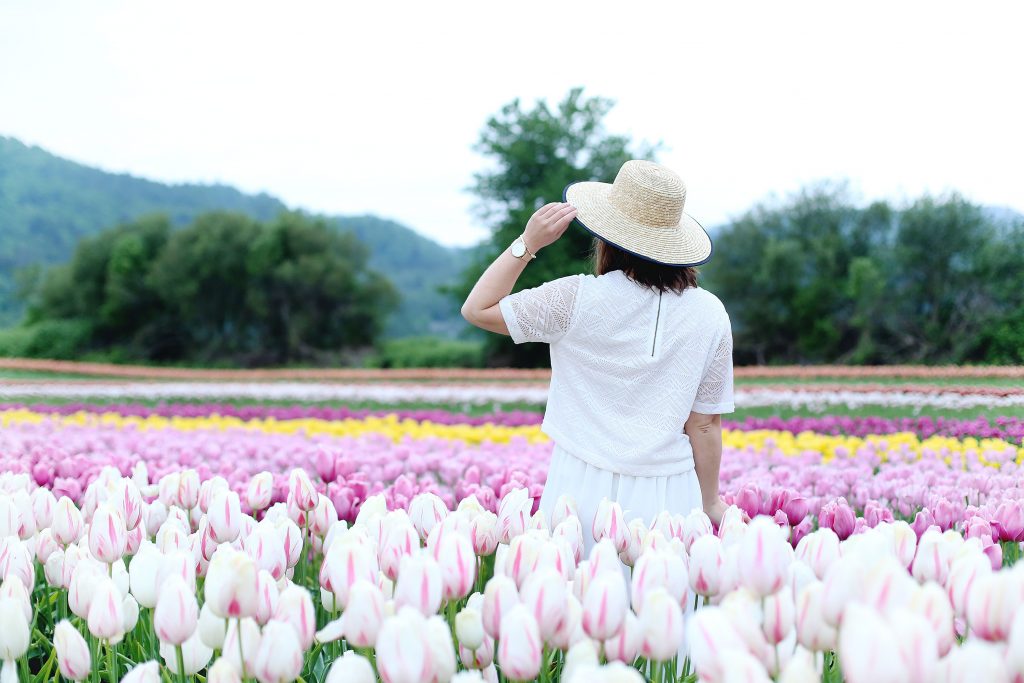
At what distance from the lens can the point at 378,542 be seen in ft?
5.30

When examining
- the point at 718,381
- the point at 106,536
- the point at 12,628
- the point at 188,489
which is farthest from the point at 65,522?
the point at 718,381

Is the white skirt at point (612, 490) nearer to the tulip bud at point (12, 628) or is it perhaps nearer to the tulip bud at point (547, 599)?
the tulip bud at point (547, 599)

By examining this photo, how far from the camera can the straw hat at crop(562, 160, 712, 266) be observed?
250cm

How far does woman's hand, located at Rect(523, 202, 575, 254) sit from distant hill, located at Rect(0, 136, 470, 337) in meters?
31.8

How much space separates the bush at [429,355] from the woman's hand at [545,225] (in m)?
23.0

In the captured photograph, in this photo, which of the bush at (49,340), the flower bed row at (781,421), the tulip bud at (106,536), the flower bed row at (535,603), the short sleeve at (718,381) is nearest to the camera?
the flower bed row at (535,603)

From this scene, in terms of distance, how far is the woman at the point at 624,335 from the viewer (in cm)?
248

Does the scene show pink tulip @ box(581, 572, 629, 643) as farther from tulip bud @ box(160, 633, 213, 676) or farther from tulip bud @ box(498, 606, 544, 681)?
tulip bud @ box(160, 633, 213, 676)

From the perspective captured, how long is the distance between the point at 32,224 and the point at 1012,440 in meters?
48.3

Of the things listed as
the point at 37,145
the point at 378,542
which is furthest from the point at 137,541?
the point at 37,145

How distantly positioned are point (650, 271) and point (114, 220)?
5163 cm

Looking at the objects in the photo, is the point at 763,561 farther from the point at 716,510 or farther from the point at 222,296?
the point at 222,296

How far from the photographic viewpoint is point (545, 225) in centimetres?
242

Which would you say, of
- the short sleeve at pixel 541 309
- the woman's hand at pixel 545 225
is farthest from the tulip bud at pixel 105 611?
the woman's hand at pixel 545 225
